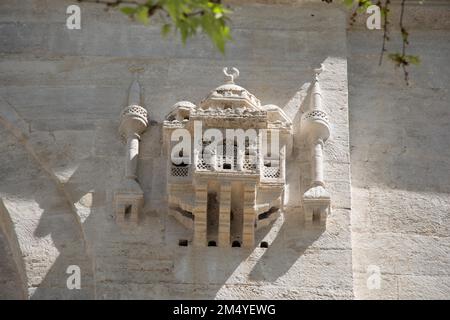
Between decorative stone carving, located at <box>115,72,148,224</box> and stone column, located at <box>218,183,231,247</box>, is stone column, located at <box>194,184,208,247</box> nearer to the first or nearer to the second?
stone column, located at <box>218,183,231,247</box>

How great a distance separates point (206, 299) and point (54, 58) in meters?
3.81

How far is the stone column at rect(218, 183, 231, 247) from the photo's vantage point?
531 inches

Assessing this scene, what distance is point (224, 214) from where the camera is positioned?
13594 mm

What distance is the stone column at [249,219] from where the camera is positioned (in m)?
13.6

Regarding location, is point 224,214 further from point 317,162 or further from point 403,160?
point 403,160

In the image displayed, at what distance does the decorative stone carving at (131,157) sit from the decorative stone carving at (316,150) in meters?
1.79

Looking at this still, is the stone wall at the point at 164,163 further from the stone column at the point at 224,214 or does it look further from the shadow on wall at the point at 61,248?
the stone column at the point at 224,214

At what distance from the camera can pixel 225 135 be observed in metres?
13.7

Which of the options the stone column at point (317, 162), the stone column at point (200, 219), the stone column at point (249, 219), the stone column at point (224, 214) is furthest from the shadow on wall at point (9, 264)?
the stone column at point (317, 162)

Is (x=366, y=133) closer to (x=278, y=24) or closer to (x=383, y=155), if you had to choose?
Result: (x=383, y=155)

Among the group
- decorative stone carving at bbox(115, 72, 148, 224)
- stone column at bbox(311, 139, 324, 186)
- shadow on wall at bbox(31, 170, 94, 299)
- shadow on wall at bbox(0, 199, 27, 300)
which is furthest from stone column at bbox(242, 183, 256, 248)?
shadow on wall at bbox(0, 199, 27, 300)

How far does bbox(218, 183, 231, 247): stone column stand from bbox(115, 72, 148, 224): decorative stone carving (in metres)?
0.92

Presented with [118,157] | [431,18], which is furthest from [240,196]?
[431,18]
